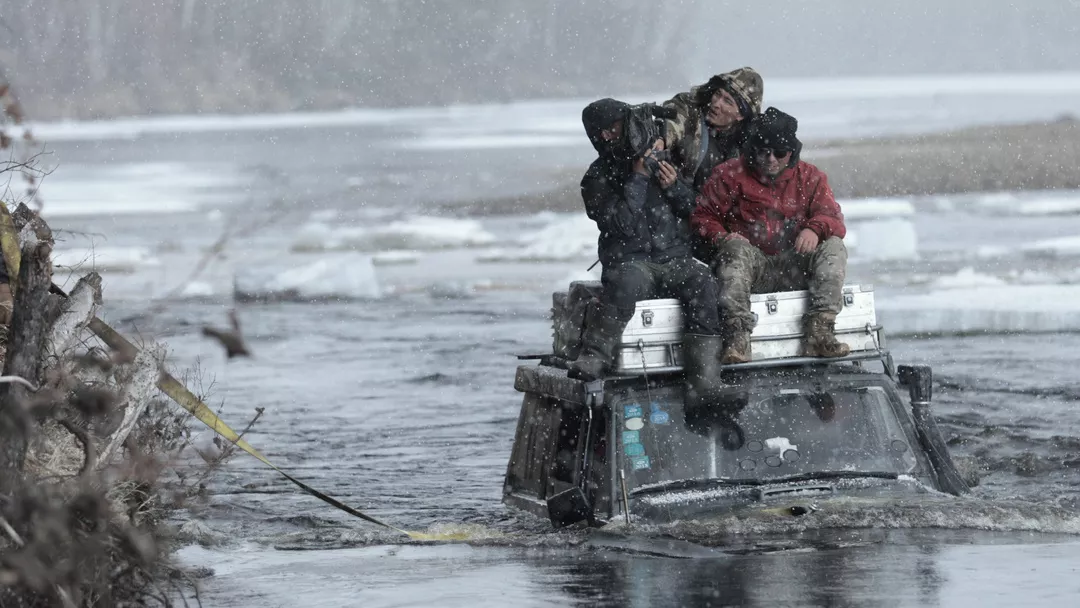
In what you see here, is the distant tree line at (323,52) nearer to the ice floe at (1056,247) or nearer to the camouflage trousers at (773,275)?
the ice floe at (1056,247)

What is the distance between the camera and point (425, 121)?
78.8 m

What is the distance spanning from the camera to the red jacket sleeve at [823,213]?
11.1 meters

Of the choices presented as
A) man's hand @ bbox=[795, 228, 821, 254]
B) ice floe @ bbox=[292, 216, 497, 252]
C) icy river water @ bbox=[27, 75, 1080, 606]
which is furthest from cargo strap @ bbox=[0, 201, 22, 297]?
ice floe @ bbox=[292, 216, 497, 252]

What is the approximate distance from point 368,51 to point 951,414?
61.1m

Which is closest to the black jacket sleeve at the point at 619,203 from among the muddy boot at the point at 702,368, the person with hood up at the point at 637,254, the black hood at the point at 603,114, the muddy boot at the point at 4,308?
the person with hood up at the point at 637,254

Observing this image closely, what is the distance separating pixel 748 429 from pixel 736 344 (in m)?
0.47

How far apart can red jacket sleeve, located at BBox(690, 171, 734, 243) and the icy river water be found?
6.16 ft

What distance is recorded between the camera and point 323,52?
252 feet

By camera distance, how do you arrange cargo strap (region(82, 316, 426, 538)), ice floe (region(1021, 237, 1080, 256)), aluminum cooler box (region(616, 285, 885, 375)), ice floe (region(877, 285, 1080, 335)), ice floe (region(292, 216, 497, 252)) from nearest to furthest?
cargo strap (region(82, 316, 426, 538)) → aluminum cooler box (region(616, 285, 885, 375)) → ice floe (region(877, 285, 1080, 335)) → ice floe (region(1021, 237, 1080, 256)) → ice floe (region(292, 216, 497, 252))

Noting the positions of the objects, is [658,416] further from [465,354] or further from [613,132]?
[465,354]

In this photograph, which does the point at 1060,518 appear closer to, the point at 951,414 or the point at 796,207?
the point at 796,207

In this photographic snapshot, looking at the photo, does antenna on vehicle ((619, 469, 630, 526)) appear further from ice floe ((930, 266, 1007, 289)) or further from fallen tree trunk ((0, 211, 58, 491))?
ice floe ((930, 266, 1007, 289))

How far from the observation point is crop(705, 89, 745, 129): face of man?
1163cm

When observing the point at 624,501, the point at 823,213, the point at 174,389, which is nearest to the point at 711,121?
the point at 823,213
